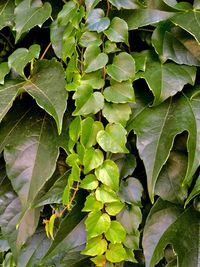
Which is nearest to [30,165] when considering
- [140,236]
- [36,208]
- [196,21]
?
[36,208]

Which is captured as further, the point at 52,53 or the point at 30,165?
the point at 52,53

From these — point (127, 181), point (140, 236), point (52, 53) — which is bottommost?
point (140, 236)

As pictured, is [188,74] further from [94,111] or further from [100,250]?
[100,250]

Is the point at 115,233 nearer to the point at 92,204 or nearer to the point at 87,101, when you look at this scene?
the point at 92,204

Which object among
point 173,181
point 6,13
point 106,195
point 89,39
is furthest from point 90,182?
point 6,13

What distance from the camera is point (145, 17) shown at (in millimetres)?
729

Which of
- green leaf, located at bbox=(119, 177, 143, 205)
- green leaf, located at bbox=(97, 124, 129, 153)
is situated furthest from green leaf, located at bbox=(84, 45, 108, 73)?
green leaf, located at bbox=(119, 177, 143, 205)

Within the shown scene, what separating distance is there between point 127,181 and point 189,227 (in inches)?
5.1

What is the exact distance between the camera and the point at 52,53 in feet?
2.92

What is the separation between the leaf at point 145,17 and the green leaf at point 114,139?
0.18 metres

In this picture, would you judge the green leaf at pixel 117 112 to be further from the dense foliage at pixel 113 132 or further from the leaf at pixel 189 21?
the leaf at pixel 189 21

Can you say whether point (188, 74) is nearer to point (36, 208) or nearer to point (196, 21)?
point (196, 21)

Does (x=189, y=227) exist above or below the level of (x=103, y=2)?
below

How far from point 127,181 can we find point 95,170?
0.27ft
